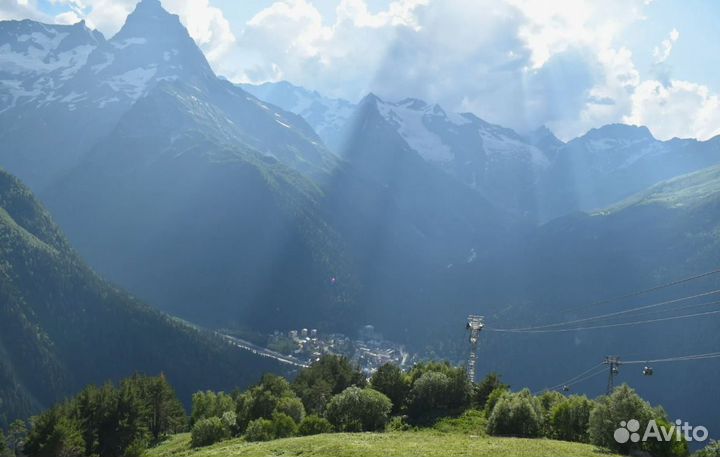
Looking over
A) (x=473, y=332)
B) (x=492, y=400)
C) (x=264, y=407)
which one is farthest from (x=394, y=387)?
(x=264, y=407)

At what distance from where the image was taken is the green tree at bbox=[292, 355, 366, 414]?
10929cm

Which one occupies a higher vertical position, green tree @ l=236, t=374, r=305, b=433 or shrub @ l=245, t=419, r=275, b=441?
green tree @ l=236, t=374, r=305, b=433

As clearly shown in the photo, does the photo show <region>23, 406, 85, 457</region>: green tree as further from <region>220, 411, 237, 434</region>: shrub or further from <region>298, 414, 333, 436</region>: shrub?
<region>298, 414, 333, 436</region>: shrub

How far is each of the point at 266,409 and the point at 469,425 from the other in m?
34.3

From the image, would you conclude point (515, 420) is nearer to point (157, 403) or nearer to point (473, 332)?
point (473, 332)

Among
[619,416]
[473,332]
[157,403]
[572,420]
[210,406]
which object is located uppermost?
[473,332]

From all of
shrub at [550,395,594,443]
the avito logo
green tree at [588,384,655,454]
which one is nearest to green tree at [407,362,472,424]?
shrub at [550,395,594,443]

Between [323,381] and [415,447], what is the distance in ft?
196

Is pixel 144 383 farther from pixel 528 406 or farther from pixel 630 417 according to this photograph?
pixel 630 417

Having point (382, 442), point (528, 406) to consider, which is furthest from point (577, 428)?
point (382, 442)

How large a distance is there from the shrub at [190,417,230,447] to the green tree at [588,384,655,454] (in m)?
50.3

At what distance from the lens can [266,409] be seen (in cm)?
9388

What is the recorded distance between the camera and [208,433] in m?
85.8

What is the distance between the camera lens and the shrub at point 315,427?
77.4 meters
